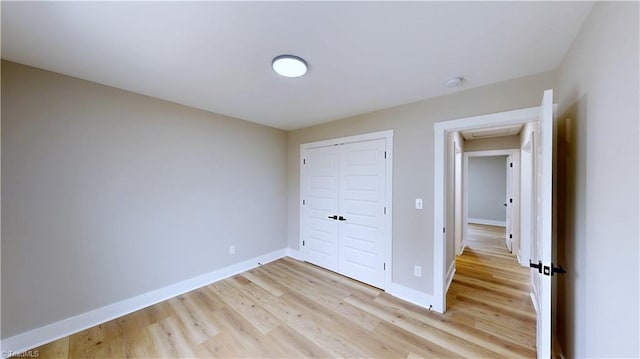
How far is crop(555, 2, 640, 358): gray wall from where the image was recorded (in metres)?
0.89

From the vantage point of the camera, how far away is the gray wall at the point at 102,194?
185 centimetres

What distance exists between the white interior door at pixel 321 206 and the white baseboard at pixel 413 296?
96cm

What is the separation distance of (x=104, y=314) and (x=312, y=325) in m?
2.07

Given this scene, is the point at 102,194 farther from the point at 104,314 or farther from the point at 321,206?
the point at 321,206

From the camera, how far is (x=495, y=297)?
2734 mm

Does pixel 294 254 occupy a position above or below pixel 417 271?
below

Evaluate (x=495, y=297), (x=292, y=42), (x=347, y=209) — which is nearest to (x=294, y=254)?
(x=347, y=209)

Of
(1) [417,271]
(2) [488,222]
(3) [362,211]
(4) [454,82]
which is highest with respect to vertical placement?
(4) [454,82]

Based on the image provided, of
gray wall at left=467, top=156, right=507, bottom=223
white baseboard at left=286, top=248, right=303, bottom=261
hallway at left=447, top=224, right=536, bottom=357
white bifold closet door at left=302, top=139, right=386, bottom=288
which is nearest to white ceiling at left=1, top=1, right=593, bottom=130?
white bifold closet door at left=302, top=139, right=386, bottom=288

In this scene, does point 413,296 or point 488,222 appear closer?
point 413,296

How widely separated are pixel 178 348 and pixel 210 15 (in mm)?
2514

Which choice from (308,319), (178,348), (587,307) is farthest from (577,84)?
(178,348)

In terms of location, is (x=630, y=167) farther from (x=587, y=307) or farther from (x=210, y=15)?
(x=210, y=15)

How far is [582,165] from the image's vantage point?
1356 millimetres
